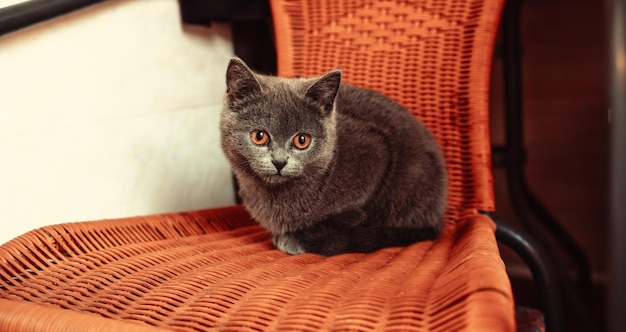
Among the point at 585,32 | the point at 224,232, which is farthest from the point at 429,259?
the point at 585,32

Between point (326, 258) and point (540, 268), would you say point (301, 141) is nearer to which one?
point (326, 258)

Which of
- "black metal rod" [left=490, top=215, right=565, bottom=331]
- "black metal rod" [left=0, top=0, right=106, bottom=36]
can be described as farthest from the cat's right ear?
"black metal rod" [left=490, top=215, right=565, bottom=331]

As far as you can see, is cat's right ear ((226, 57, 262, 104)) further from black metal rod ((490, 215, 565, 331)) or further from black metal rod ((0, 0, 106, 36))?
black metal rod ((490, 215, 565, 331))

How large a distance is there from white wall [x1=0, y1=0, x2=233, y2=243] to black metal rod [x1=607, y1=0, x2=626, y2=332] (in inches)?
40.6

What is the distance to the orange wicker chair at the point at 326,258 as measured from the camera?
2.00ft

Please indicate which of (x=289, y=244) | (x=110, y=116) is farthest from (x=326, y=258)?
(x=110, y=116)

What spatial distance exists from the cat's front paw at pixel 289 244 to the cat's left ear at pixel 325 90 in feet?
0.81

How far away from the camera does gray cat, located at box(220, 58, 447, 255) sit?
3.08ft

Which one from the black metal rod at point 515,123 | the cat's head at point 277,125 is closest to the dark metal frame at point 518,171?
the black metal rod at point 515,123

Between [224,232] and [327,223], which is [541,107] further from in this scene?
[224,232]

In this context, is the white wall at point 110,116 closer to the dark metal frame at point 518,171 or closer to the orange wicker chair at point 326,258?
the orange wicker chair at point 326,258

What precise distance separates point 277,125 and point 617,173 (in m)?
0.57

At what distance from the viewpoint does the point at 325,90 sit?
964mm

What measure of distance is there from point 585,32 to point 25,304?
63.9 inches
